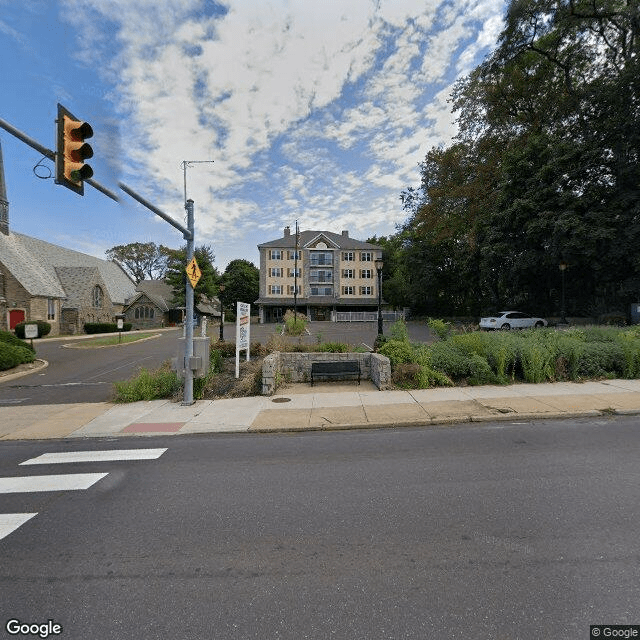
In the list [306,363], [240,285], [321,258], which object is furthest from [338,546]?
[240,285]

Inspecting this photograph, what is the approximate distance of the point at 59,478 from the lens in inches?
188

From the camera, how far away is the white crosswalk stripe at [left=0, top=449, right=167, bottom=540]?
3771 mm

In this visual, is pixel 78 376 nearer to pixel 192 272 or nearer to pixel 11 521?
pixel 192 272

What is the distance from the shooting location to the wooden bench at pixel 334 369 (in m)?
Result: 10.2

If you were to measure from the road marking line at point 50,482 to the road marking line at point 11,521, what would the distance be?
60cm

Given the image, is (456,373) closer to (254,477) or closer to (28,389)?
(254,477)

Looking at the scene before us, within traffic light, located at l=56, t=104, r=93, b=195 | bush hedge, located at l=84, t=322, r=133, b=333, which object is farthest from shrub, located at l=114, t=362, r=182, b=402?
bush hedge, located at l=84, t=322, r=133, b=333

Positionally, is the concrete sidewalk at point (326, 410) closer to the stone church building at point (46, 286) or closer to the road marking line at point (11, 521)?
the road marking line at point (11, 521)

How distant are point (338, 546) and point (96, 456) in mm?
4631

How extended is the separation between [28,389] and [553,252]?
94.4 ft

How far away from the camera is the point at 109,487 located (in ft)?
14.6

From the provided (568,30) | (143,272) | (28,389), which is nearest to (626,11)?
(568,30)

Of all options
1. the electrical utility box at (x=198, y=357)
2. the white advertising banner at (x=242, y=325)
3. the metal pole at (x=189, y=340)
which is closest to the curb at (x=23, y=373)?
the electrical utility box at (x=198, y=357)

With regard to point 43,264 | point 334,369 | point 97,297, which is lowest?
point 334,369
